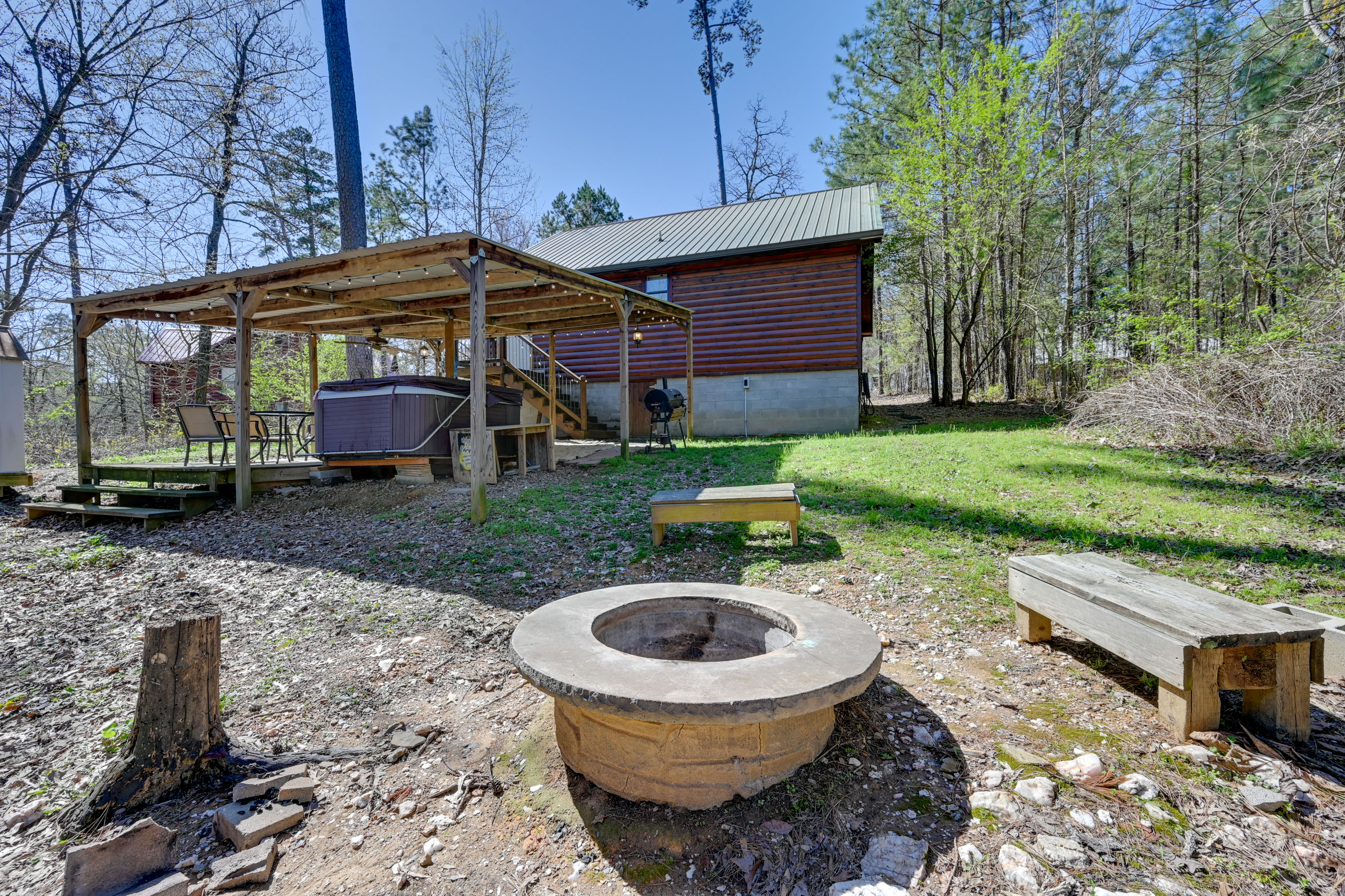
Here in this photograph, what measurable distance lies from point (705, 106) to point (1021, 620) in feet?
78.9

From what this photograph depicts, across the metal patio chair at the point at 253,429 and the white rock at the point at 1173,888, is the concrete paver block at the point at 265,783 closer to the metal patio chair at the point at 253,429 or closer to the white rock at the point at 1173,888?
the white rock at the point at 1173,888

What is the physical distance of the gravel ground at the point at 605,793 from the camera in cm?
167

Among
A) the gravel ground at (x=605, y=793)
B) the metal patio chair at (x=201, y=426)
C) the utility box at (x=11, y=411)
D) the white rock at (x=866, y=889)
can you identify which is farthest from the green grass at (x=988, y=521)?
the utility box at (x=11, y=411)

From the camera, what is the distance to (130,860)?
1.72m

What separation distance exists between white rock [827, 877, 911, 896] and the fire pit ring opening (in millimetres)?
1089

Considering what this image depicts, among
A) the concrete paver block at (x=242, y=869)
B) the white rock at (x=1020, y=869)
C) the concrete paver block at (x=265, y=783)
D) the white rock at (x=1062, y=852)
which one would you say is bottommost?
the concrete paver block at (x=242, y=869)

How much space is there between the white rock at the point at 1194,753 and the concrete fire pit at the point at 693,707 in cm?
109

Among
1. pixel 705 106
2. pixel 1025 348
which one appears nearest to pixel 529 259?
pixel 1025 348

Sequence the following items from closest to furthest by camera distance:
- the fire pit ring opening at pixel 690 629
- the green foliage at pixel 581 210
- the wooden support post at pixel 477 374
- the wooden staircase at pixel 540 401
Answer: the fire pit ring opening at pixel 690 629 → the wooden support post at pixel 477 374 → the wooden staircase at pixel 540 401 → the green foliage at pixel 581 210

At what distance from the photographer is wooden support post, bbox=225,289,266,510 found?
6.88 meters

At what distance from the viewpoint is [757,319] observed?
1330 cm

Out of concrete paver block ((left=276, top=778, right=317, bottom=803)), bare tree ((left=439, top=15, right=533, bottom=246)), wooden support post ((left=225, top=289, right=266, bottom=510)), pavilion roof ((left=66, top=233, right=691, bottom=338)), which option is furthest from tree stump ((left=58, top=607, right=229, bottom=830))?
bare tree ((left=439, top=15, right=533, bottom=246))

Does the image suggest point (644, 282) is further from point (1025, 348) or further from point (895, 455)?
point (1025, 348)

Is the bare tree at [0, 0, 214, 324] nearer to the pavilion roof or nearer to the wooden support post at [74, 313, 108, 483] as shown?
the wooden support post at [74, 313, 108, 483]
